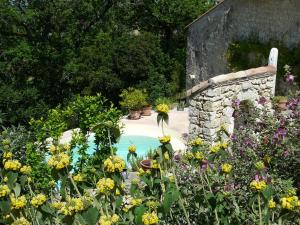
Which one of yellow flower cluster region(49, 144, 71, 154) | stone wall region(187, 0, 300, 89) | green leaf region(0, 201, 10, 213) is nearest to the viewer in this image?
green leaf region(0, 201, 10, 213)

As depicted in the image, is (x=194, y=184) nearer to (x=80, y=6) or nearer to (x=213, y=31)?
(x=213, y=31)

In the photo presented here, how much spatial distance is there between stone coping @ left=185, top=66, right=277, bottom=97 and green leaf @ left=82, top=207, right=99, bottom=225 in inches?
222

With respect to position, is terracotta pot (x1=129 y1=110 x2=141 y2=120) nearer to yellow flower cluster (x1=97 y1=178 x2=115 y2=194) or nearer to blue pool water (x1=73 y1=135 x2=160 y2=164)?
blue pool water (x1=73 y1=135 x2=160 y2=164)

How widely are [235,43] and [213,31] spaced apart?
1.26 m

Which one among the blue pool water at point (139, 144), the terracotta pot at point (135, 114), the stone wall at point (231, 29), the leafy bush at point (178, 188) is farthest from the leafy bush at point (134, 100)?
the leafy bush at point (178, 188)

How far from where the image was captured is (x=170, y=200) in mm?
2531

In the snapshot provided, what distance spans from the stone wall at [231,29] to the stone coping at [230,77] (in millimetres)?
3925

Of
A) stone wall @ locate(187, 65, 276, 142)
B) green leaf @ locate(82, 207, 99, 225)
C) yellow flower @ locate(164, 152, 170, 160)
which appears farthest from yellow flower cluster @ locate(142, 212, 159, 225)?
stone wall @ locate(187, 65, 276, 142)

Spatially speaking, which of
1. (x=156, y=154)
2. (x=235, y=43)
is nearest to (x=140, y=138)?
(x=235, y=43)

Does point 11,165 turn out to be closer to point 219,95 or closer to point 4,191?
point 4,191

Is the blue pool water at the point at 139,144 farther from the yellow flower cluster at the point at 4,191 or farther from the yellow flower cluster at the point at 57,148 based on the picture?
the yellow flower cluster at the point at 4,191

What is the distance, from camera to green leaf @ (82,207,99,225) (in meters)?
2.19

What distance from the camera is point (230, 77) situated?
7.91 metres

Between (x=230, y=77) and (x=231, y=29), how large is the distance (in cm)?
670
